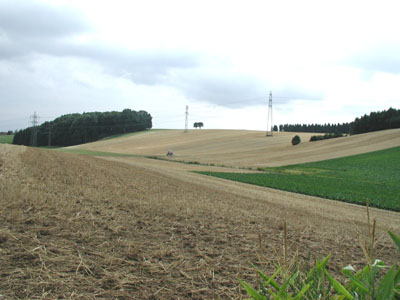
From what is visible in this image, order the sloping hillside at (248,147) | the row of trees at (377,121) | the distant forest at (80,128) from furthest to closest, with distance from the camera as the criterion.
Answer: the distant forest at (80,128)
the row of trees at (377,121)
the sloping hillside at (248,147)

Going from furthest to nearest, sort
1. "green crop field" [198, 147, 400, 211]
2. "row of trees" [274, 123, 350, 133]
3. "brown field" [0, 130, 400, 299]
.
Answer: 1. "row of trees" [274, 123, 350, 133]
2. "green crop field" [198, 147, 400, 211]
3. "brown field" [0, 130, 400, 299]

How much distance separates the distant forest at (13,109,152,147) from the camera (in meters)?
106

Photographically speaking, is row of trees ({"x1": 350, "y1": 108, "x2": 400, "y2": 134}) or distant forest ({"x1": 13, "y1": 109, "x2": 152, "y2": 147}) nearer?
row of trees ({"x1": 350, "y1": 108, "x2": 400, "y2": 134})

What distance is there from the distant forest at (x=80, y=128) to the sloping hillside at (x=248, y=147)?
65.0 ft

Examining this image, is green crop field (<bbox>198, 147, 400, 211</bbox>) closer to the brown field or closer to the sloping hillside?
the sloping hillside

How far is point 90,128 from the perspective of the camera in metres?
107

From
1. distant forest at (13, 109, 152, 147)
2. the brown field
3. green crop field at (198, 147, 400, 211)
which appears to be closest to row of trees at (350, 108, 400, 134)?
green crop field at (198, 147, 400, 211)

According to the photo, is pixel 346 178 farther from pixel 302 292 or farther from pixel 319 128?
pixel 319 128

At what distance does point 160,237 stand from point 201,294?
62.8 inches

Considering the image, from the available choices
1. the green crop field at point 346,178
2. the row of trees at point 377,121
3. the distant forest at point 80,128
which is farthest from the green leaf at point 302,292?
the distant forest at point 80,128

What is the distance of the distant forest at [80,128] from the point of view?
4178 inches

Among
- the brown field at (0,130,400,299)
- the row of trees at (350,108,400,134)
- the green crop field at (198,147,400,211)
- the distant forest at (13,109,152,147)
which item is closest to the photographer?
the brown field at (0,130,400,299)

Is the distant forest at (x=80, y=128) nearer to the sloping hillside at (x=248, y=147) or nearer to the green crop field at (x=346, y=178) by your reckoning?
the sloping hillside at (x=248, y=147)

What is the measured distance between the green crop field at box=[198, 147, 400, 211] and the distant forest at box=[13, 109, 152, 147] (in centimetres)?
7740
